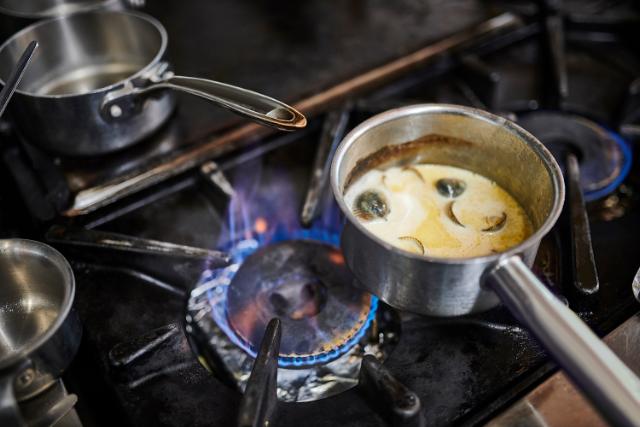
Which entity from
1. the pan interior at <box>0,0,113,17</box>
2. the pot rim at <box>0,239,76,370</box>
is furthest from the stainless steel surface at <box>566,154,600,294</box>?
the pan interior at <box>0,0,113,17</box>

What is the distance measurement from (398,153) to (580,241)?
312 mm

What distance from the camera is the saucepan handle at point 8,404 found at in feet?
2.08

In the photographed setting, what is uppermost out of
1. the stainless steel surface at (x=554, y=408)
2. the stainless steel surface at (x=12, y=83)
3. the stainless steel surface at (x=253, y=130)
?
the stainless steel surface at (x=12, y=83)

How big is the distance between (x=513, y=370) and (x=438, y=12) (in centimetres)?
97

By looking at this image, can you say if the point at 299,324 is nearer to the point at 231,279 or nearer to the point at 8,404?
the point at 231,279

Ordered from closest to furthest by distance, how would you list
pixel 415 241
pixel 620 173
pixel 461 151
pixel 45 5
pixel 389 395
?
pixel 389 395 < pixel 415 241 < pixel 461 151 < pixel 620 173 < pixel 45 5

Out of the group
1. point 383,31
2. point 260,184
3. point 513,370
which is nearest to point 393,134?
point 260,184

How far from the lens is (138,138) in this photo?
1068mm

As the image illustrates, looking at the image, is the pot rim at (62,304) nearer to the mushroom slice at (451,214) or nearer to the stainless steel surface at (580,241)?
the mushroom slice at (451,214)

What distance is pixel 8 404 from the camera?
0.63m

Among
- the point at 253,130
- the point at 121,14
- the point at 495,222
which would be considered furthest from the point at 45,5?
the point at 495,222

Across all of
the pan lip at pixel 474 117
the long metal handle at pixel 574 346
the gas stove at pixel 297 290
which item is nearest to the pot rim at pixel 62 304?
the gas stove at pixel 297 290

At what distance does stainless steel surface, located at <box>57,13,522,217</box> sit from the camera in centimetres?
102

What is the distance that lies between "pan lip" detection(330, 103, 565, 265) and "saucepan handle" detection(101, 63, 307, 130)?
89 mm
